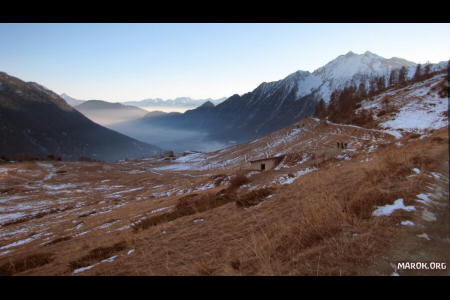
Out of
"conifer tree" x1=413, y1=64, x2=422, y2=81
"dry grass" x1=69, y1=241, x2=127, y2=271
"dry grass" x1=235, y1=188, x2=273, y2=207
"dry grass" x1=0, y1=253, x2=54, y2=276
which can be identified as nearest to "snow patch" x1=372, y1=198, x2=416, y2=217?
"dry grass" x1=235, y1=188, x2=273, y2=207

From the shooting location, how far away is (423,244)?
3.04 m

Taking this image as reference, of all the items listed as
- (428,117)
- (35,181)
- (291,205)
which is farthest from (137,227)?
(35,181)

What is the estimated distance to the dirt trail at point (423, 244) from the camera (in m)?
2.66

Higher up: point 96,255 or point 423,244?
point 423,244

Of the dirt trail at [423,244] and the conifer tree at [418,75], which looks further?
the conifer tree at [418,75]

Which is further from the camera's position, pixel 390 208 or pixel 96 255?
pixel 96 255

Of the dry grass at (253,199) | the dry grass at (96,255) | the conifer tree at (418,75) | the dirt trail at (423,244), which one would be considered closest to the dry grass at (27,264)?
the dry grass at (96,255)

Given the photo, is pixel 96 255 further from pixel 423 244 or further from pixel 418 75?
pixel 418 75

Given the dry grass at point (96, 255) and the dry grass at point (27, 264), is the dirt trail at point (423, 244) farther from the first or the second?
the dry grass at point (27, 264)

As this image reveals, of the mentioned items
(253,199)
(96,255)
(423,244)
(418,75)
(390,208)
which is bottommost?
(96,255)

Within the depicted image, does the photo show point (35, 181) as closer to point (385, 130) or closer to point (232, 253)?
point (232, 253)

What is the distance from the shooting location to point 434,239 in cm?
313

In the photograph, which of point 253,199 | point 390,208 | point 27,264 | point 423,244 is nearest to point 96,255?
point 27,264
